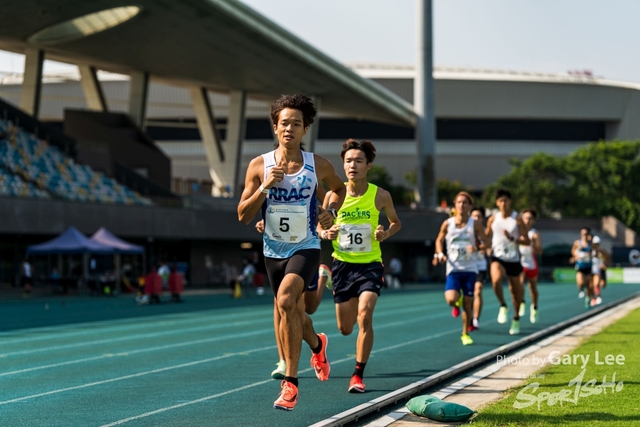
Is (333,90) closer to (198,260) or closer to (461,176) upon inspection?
(198,260)

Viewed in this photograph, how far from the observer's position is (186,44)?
170ft

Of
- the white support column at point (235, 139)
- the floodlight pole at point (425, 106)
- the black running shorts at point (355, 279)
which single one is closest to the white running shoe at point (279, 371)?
the black running shorts at point (355, 279)

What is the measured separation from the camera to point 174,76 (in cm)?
6012

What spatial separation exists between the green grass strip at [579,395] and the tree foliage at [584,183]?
70181mm

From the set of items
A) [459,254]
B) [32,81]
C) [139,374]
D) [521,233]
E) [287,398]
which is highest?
[32,81]

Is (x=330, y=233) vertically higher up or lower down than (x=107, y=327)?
higher up

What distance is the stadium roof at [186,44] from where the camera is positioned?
45312 mm

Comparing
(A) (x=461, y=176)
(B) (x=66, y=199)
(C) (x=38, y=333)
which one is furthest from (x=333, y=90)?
(C) (x=38, y=333)

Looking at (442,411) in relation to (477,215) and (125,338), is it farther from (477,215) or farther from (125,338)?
(125,338)

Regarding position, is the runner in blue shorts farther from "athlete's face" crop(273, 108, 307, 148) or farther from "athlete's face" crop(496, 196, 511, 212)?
"athlete's face" crop(273, 108, 307, 148)

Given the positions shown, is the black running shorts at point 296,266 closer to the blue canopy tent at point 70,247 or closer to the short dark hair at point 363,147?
the short dark hair at point 363,147

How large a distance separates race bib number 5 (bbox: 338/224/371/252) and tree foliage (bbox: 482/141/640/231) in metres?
72.8

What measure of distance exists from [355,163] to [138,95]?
169 ft

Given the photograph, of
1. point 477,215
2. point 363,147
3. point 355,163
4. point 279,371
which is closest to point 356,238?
point 355,163
